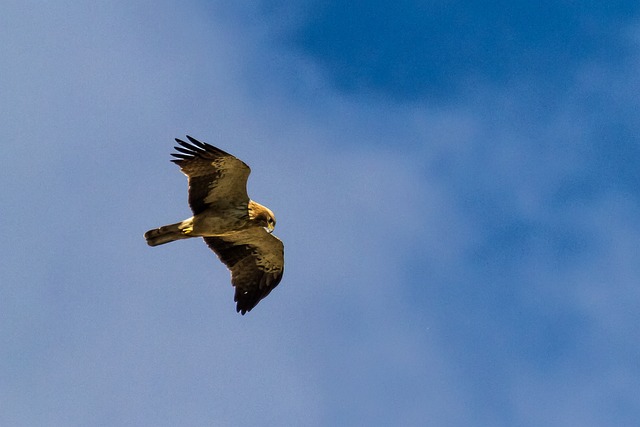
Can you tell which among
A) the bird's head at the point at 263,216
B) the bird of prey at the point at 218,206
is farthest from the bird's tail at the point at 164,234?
the bird's head at the point at 263,216

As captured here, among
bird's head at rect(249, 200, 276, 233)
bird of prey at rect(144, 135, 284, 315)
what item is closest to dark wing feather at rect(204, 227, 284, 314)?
bird of prey at rect(144, 135, 284, 315)

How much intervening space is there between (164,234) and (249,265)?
212 centimetres

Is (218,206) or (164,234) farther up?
(218,206)

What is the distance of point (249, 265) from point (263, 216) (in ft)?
5.20

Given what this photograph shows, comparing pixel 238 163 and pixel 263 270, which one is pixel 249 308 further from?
pixel 238 163

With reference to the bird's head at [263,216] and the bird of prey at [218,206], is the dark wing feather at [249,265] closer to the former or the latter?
the bird of prey at [218,206]

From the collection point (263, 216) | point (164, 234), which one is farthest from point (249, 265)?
point (164, 234)

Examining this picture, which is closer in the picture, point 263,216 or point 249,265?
point 263,216

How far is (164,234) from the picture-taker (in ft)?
63.4

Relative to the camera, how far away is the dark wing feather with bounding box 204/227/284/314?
68.0 ft

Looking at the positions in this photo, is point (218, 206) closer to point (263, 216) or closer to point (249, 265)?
point (263, 216)

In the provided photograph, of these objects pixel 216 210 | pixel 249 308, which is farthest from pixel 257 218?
pixel 249 308

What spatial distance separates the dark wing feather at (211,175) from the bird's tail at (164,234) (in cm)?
48

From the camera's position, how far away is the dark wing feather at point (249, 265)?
2072cm
